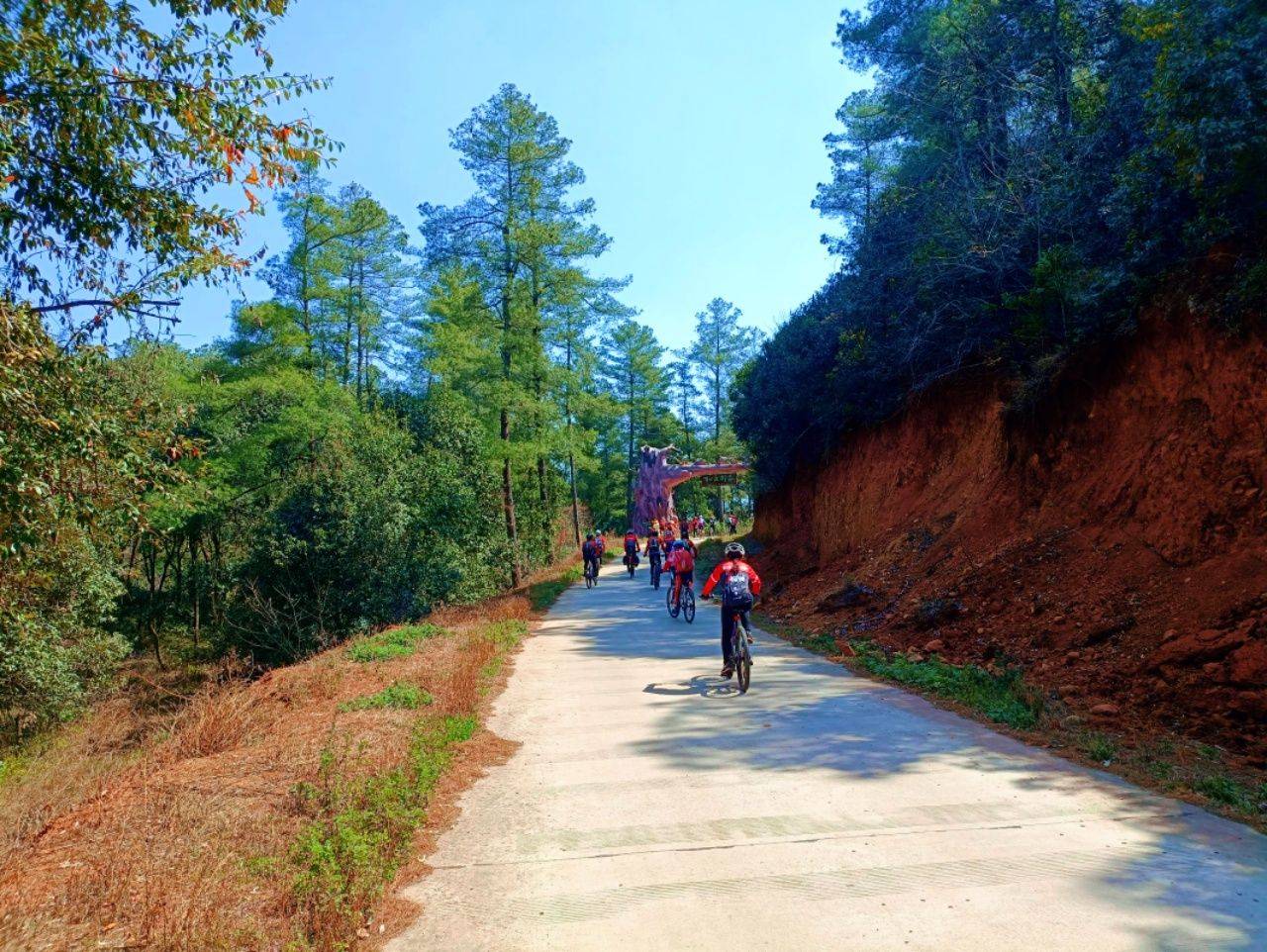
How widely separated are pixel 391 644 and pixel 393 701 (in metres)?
4.29

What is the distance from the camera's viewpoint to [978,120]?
16.4 meters

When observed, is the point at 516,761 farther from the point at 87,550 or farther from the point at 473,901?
the point at 87,550

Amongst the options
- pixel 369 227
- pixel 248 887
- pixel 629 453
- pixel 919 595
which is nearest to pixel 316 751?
pixel 248 887

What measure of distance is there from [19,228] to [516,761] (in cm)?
597

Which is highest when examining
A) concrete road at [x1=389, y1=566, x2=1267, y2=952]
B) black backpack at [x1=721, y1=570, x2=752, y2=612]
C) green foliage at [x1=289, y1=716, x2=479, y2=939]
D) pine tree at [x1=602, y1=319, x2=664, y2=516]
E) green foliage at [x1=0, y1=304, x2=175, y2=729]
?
pine tree at [x1=602, y1=319, x2=664, y2=516]

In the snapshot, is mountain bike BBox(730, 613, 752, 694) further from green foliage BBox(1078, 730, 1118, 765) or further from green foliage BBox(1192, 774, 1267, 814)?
green foliage BBox(1192, 774, 1267, 814)

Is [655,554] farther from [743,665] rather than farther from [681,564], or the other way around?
[743,665]

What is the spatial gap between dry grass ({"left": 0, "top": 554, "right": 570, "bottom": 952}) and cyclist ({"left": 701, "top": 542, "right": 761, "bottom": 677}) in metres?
3.11

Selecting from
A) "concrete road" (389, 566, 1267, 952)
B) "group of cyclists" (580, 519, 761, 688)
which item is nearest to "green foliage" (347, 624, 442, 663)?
"concrete road" (389, 566, 1267, 952)

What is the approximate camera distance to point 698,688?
32.6ft

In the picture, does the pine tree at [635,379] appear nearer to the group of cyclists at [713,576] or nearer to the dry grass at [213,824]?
the group of cyclists at [713,576]

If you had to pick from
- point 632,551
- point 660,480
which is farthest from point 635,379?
point 632,551

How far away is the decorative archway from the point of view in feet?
165

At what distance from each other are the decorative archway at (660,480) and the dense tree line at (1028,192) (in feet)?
83.5
